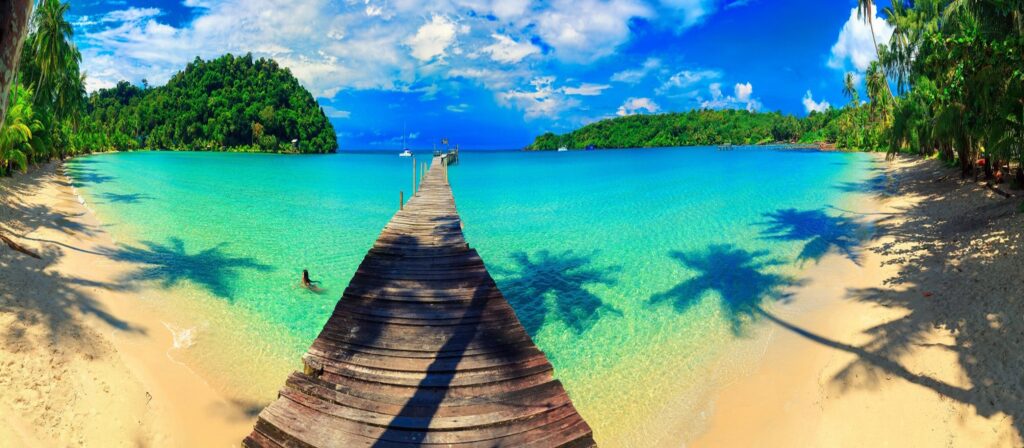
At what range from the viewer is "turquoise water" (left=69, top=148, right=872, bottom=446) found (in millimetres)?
7648

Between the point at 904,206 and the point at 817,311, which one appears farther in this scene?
the point at 904,206

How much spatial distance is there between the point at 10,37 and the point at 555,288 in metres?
10.5

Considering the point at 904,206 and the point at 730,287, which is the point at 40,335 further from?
the point at 904,206

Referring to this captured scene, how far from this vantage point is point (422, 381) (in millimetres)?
5340

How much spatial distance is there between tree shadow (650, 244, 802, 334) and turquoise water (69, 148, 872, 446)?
2.0 inches

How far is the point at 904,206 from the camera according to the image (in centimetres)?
1905

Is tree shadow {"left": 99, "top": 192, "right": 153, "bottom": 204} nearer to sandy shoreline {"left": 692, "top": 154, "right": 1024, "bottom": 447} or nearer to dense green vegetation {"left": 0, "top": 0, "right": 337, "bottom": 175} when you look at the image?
sandy shoreline {"left": 692, "top": 154, "right": 1024, "bottom": 447}

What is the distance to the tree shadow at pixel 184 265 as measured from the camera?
11.4 meters

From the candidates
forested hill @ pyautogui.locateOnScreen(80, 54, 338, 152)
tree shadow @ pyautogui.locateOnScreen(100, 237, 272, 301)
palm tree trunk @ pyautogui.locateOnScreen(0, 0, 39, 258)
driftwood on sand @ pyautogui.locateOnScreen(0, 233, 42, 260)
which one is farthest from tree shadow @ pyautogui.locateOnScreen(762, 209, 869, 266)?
forested hill @ pyautogui.locateOnScreen(80, 54, 338, 152)

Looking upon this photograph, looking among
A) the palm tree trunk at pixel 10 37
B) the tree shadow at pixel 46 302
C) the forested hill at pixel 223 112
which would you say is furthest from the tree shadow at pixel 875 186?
the forested hill at pixel 223 112

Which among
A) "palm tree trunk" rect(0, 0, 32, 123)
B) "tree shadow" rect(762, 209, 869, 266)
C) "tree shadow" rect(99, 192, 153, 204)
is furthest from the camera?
"tree shadow" rect(99, 192, 153, 204)

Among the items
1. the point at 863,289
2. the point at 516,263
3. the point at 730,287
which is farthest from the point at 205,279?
the point at 863,289

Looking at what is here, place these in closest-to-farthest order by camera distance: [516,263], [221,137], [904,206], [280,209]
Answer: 1. [516,263]
2. [904,206]
3. [280,209]
4. [221,137]

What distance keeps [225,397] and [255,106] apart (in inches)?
5035
